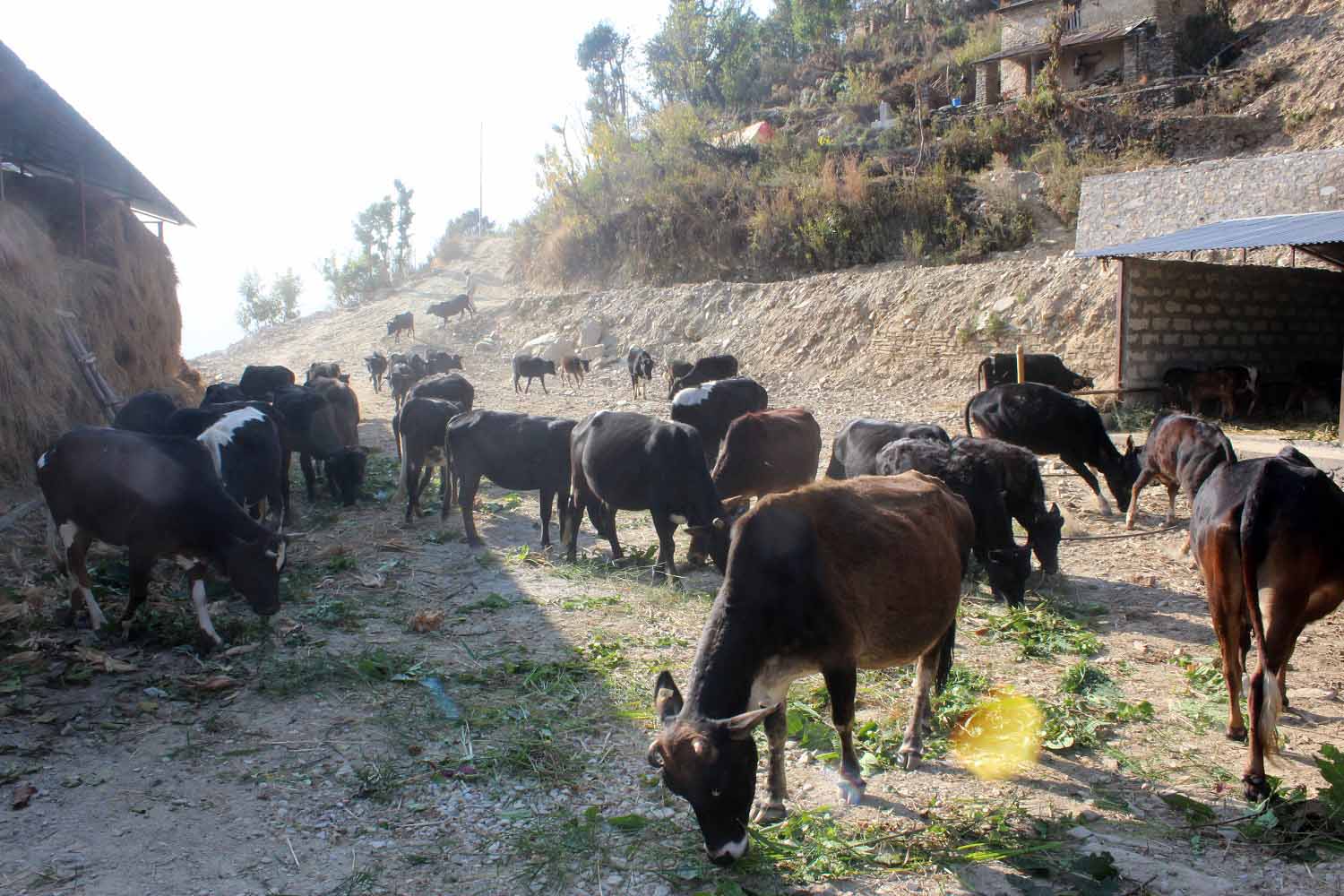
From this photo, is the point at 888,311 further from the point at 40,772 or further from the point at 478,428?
the point at 40,772

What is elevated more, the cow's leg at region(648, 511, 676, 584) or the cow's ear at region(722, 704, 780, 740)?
the cow's ear at region(722, 704, 780, 740)

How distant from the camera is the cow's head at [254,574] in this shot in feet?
25.1

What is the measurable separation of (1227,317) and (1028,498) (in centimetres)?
1334

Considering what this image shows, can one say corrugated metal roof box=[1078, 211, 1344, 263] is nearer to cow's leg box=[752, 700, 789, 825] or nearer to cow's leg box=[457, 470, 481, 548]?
cow's leg box=[457, 470, 481, 548]

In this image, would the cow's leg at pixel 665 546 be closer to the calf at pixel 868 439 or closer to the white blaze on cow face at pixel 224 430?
the calf at pixel 868 439

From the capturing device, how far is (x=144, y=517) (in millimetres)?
7660

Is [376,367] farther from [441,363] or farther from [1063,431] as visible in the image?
[1063,431]

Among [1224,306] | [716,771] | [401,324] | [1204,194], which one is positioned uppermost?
[1204,194]

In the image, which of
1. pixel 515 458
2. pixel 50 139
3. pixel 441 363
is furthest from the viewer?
pixel 441 363

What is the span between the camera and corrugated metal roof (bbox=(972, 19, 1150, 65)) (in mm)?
35797

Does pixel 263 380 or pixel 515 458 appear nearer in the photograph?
pixel 515 458

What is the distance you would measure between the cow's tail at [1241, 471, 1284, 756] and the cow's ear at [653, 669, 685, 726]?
3074 mm

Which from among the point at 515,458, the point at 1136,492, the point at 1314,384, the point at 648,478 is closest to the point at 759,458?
the point at 648,478

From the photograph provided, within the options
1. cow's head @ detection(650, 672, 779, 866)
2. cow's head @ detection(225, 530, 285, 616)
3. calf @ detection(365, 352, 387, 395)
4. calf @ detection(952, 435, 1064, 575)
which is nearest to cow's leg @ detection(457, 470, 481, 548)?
cow's head @ detection(225, 530, 285, 616)
